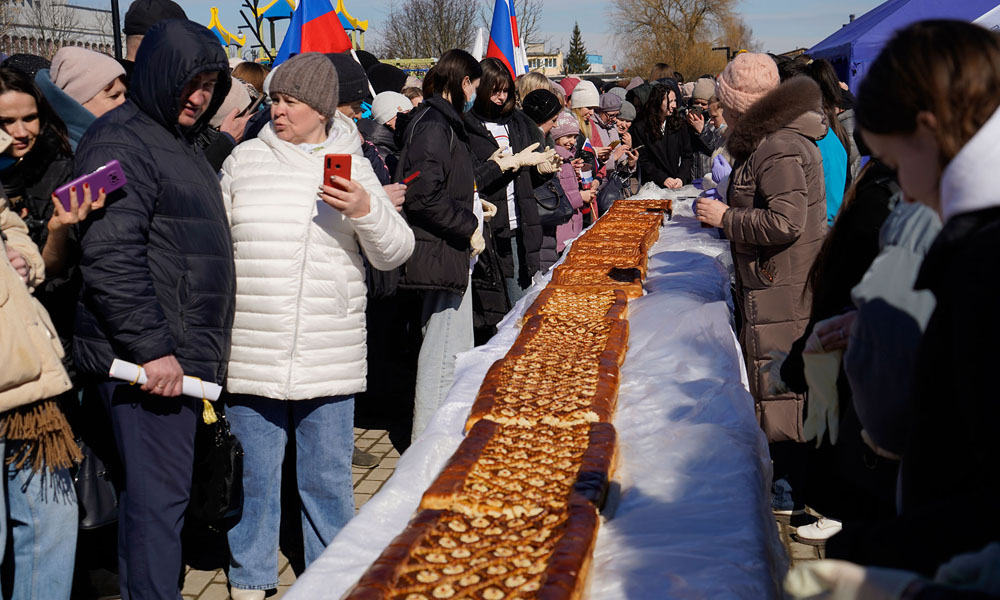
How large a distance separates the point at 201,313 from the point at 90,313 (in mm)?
336

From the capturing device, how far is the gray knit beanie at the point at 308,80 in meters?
3.07

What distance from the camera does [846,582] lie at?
115 cm

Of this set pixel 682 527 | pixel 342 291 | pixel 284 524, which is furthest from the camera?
pixel 284 524

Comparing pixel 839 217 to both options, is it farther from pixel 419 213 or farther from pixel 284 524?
pixel 284 524

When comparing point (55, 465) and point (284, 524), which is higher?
point (55, 465)

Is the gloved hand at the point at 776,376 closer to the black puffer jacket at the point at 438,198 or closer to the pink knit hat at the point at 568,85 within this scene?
the black puffer jacket at the point at 438,198

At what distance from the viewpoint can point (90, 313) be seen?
274 centimetres

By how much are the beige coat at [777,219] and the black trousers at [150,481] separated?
2.47 m

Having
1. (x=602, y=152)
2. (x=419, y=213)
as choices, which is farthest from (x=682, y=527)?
(x=602, y=152)

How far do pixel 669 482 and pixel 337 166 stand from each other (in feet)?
4.91

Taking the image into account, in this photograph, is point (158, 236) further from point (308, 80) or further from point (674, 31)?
point (674, 31)

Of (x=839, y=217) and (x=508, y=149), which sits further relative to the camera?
(x=508, y=149)

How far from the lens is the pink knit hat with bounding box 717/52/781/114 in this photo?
4.30m

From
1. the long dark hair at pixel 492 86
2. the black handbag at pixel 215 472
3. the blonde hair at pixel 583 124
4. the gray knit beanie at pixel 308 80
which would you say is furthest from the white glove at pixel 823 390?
the blonde hair at pixel 583 124
